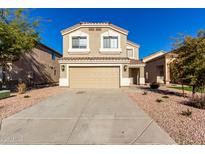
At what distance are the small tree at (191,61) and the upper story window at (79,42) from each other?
960 cm

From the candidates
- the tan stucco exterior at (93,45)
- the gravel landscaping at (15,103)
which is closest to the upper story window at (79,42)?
the tan stucco exterior at (93,45)

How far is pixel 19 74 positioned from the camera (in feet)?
52.3

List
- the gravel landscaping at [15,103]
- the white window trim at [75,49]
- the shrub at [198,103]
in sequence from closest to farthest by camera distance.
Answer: the gravel landscaping at [15,103] < the shrub at [198,103] < the white window trim at [75,49]

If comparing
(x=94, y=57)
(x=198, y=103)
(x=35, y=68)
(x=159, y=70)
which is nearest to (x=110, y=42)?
(x=94, y=57)

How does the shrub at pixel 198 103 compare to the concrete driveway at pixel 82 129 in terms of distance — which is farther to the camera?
the shrub at pixel 198 103

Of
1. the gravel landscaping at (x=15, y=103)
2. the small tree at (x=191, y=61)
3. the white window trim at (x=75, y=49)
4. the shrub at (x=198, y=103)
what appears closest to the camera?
the gravel landscaping at (x=15, y=103)

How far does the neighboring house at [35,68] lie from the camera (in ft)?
50.4

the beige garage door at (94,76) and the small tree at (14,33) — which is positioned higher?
the small tree at (14,33)

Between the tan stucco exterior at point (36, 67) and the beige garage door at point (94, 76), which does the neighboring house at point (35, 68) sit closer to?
the tan stucco exterior at point (36, 67)

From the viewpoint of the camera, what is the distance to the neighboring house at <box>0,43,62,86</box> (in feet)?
50.4
